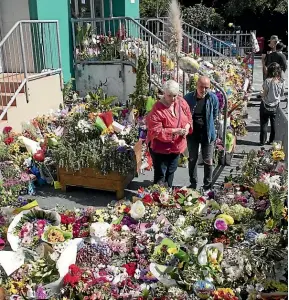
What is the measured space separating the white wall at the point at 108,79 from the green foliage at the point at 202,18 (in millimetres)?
16860

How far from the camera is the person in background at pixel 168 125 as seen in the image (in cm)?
452

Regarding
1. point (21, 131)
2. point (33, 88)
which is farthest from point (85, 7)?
point (21, 131)

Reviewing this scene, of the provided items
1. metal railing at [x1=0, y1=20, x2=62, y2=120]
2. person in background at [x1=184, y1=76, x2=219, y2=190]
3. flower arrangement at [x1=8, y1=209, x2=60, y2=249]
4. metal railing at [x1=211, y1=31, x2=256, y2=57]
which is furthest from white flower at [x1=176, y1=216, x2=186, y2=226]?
metal railing at [x1=211, y1=31, x2=256, y2=57]

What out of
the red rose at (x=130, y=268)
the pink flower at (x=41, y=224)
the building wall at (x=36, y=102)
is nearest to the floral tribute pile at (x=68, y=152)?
the building wall at (x=36, y=102)

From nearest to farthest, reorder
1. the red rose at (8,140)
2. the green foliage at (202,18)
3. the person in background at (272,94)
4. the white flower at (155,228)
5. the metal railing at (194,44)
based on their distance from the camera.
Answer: the white flower at (155,228) → the red rose at (8,140) → the person in background at (272,94) → the metal railing at (194,44) → the green foliage at (202,18)

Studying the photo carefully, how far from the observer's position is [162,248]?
327 cm

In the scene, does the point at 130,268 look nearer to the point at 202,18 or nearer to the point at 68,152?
the point at 68,152

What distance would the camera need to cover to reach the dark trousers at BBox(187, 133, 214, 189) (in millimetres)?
4977

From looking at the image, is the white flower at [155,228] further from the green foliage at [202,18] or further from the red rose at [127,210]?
the green foliage at [202,18]

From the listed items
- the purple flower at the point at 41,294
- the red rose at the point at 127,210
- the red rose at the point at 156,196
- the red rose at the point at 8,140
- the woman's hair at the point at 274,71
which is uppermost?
Result: the woman's hair at the point at 274,71

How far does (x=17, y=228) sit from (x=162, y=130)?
181 centimetres

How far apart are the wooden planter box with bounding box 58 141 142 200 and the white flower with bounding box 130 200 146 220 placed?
1292 mm

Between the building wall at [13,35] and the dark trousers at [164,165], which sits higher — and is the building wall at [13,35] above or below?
above

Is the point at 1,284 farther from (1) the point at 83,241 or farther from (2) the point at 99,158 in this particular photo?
(2) the point at 99,158
